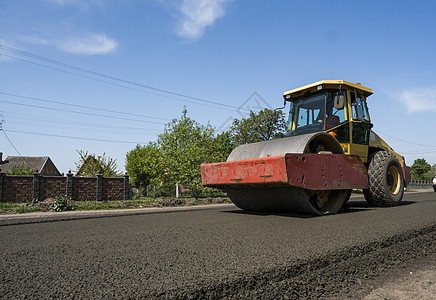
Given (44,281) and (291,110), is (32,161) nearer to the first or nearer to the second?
(291,110)

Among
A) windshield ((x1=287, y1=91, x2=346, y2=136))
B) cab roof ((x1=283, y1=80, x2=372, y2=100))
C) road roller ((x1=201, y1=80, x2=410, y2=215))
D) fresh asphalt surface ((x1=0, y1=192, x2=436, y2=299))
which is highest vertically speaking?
cab roof ((x1=283, y1=80, x2=372, y2=100))

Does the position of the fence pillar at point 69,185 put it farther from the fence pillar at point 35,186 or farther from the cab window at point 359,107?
the cab window at point 359,107

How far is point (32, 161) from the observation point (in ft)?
140

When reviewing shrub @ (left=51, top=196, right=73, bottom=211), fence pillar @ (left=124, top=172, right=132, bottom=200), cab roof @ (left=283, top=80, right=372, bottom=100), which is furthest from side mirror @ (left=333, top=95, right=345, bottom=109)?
fence pillar @ (left=124, top=172, right=132, bottom=200)

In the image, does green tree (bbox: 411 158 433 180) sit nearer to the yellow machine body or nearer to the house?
the house

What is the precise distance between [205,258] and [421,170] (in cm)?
7720

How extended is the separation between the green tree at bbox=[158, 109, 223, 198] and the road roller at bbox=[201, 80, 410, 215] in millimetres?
11178

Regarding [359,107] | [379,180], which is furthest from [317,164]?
[359,107]

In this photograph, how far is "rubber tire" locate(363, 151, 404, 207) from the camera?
6328 millimetres

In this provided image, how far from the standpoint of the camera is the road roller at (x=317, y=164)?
184 inches

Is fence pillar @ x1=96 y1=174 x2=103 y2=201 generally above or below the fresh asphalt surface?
above

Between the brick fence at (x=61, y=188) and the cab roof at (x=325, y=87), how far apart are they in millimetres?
16386

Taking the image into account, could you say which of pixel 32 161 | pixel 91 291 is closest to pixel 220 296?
pixel 91 291

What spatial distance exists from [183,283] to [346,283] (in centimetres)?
116
